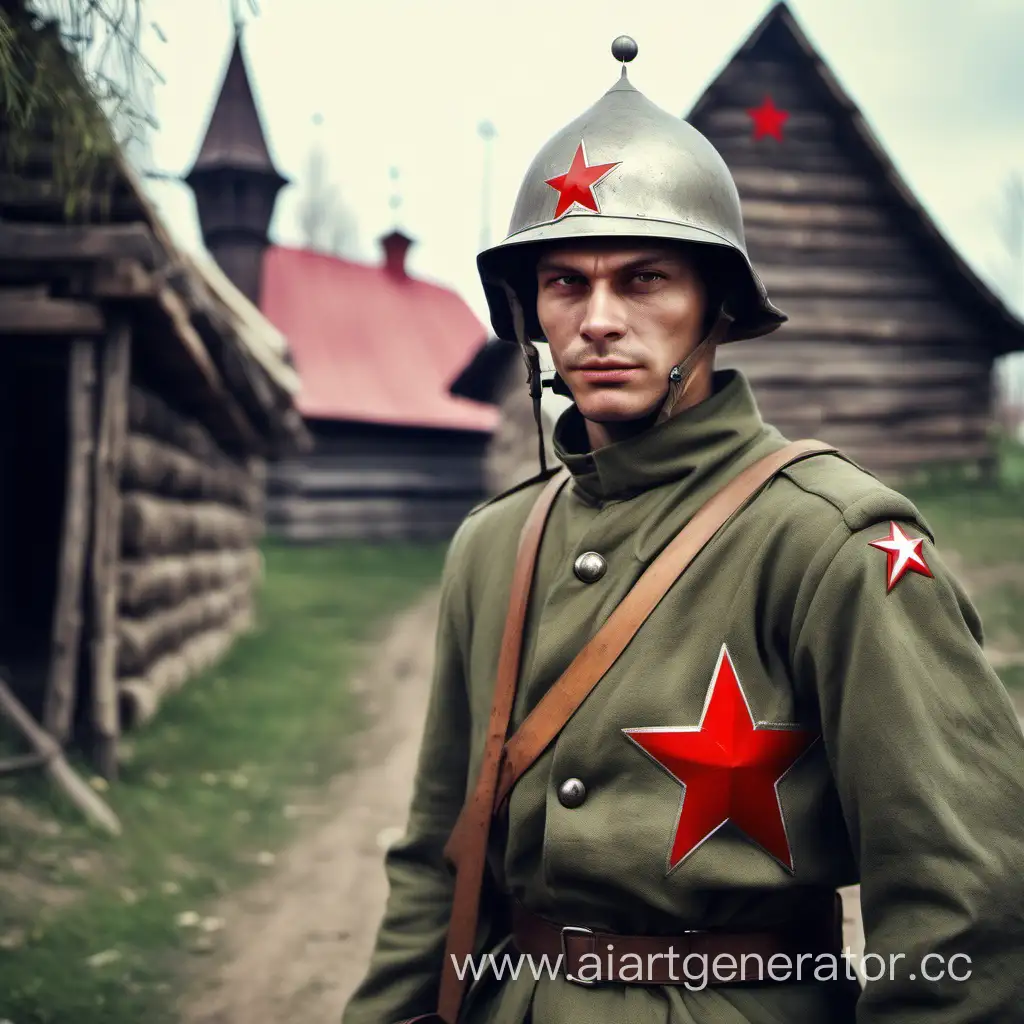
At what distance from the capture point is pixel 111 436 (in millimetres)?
6566

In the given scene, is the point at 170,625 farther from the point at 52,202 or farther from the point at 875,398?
the point at 875,398

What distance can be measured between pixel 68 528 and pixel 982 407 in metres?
9.35

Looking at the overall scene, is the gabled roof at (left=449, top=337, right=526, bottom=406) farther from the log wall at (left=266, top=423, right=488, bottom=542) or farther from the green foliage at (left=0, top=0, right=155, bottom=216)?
the green foliage at (left=0, top=0, right=155, bottom=216)

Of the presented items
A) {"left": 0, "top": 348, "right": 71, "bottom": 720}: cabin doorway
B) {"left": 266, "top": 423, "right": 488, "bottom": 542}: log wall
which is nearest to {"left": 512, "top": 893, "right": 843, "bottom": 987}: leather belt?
{"left": 0, "top": 348, "right": 71, "bottom": 720}: cabin doorway

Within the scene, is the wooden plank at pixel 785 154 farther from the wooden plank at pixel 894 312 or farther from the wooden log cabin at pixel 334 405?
the wooden log cabin at pixel 334 405

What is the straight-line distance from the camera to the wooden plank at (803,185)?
35.1 ft

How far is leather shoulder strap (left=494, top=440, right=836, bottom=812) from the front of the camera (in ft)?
5.90

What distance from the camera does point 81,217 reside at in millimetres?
6172

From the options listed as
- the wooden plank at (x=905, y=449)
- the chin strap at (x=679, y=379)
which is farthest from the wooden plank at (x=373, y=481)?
the chin strap at (x=679, y=379)

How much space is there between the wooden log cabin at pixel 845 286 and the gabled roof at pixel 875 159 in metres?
0.02

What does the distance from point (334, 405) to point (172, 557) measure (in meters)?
8.91

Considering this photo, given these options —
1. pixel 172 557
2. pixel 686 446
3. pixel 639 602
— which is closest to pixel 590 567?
pixel 639 602

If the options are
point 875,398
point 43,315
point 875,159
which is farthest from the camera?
point 875,398

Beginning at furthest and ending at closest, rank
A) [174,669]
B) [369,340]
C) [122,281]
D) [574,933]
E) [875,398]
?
[369,340], [875,398], [174,669], [122,281], [574,933]
